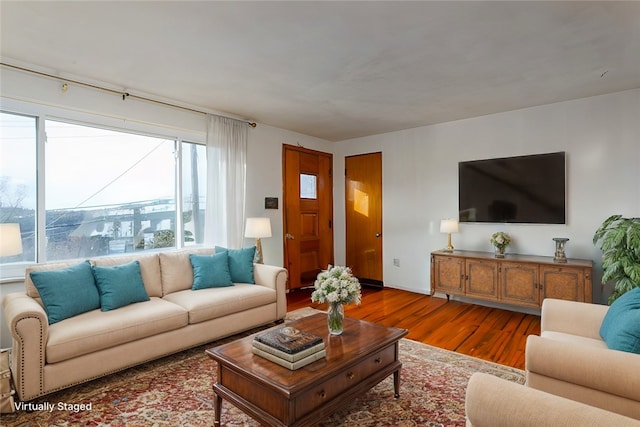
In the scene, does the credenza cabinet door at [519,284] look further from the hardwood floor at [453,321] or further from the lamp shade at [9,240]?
the lamp shade at [9,240]

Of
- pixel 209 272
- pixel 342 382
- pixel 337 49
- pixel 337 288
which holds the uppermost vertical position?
pixel 337 49

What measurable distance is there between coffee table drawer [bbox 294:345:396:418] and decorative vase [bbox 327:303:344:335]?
292 millimetres

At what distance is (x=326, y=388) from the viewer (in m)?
1.77

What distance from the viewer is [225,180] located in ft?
14.0

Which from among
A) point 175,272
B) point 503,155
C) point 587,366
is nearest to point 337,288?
point 587,366

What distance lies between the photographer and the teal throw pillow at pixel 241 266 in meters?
3.63

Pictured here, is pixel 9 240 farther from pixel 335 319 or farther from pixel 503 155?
pixel 503 155

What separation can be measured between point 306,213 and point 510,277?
3.06 meters

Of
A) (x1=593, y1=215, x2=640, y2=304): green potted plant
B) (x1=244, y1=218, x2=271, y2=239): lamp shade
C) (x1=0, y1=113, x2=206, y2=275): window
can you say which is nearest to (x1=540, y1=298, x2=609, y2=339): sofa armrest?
(x1=593, y1=215, x2=640, y2=304): green potted plant

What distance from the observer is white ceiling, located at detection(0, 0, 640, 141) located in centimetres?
211

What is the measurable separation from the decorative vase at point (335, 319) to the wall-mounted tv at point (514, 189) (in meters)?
3.14

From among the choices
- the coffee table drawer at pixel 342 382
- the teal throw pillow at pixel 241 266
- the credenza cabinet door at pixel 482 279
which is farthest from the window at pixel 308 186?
the coffee table drawer at pixel 342 382

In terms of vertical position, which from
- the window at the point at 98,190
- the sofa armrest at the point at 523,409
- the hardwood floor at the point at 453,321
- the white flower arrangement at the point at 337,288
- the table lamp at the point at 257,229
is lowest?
the hardwood floor at the point at 453,321

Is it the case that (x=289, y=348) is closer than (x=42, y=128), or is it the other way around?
(x=289, y=348)
